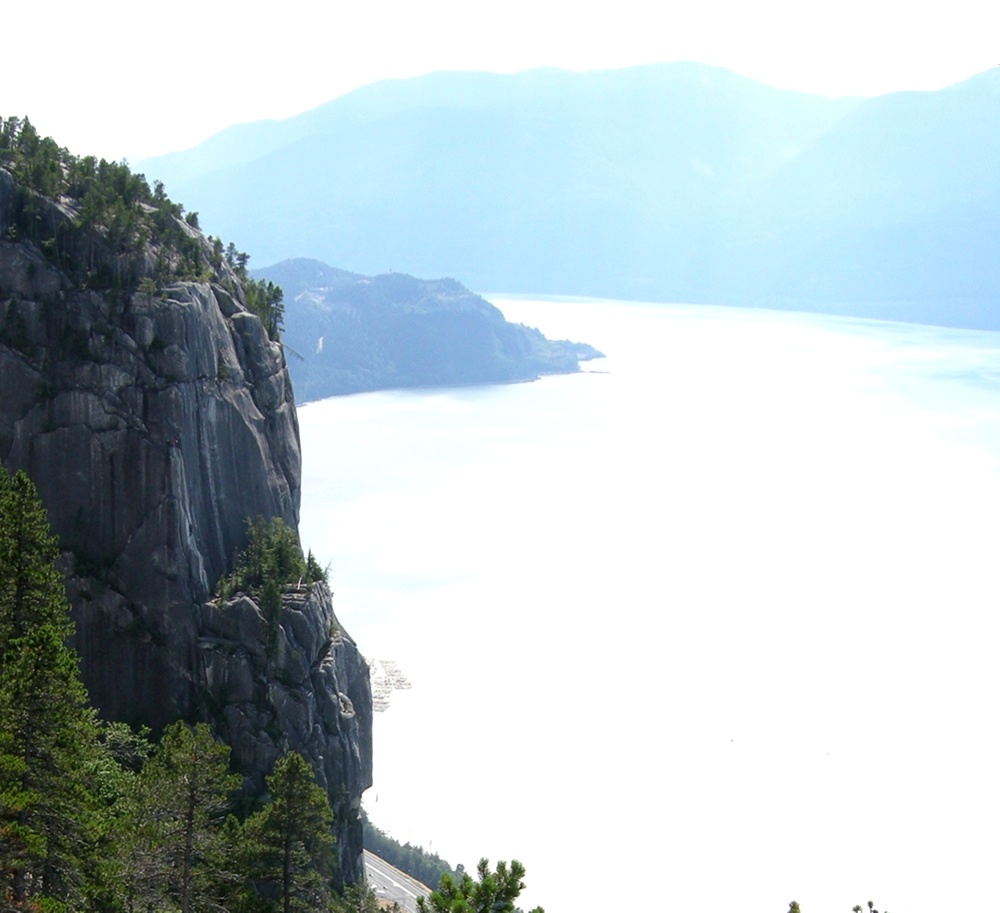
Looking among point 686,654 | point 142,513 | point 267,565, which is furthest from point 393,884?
point 686,654

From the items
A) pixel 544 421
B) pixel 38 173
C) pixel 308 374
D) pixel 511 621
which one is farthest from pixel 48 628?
pixel 308 374

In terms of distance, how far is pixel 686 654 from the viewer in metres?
66.5

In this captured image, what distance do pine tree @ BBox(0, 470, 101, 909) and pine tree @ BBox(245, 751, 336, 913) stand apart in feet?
9.61

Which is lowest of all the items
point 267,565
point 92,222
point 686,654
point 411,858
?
point 411,858

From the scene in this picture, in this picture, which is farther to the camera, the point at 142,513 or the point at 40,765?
the point at 142,513

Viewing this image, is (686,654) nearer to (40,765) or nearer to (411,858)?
(411,858)

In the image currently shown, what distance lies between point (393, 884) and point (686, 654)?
97.3 feet

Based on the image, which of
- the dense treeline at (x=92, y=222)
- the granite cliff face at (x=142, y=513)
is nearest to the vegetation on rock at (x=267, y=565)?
the granite cliff face at (x=142, y=513)

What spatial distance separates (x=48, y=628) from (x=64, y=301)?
12521 mm

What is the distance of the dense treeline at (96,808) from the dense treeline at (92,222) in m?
7.34

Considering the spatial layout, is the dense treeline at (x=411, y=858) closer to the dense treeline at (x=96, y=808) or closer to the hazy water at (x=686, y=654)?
the hazy water at (x=686, y=654)

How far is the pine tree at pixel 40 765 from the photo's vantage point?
51.7ft

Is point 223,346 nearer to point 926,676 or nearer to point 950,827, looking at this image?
point 950,827

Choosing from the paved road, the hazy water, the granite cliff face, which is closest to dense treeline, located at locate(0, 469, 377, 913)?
the granite cliff face
